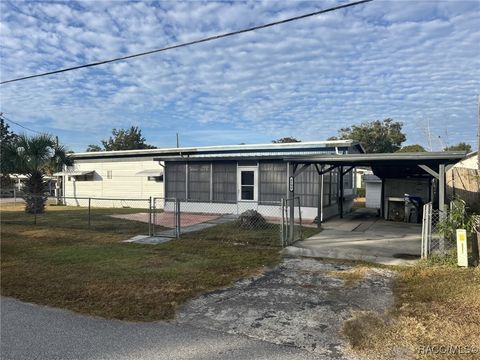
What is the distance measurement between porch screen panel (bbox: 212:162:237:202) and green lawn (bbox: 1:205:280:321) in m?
5.74

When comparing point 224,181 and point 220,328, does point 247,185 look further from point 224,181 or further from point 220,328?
point 220,328

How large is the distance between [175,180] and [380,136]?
36621 mm

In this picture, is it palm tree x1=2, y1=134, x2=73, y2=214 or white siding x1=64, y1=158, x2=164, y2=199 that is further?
white siding x1=64, y1=158, x2=164, y2=199

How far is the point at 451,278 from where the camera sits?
6473mm

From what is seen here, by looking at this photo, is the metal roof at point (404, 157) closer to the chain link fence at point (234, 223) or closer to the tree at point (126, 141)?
the chain link fence at point (234, 223)

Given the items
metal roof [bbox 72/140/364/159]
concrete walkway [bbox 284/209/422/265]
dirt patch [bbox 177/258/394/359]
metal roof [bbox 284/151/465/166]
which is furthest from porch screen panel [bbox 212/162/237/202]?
dirt patch [bbox 177/258/394/359]

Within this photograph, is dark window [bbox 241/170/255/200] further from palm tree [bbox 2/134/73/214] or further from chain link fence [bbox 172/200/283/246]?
palm tree [bbox 2/134/73/214]

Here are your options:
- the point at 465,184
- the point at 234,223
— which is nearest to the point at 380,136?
the point at 465,184

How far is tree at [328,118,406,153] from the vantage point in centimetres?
4812

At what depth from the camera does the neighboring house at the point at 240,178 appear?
1584 centimetres

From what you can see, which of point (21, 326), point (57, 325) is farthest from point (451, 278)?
point (21, 326)

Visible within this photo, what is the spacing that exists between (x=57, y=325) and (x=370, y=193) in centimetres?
1994

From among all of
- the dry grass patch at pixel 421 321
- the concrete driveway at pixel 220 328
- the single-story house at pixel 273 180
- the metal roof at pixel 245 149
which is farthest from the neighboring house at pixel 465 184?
the concrete driveway at pixel 220 328

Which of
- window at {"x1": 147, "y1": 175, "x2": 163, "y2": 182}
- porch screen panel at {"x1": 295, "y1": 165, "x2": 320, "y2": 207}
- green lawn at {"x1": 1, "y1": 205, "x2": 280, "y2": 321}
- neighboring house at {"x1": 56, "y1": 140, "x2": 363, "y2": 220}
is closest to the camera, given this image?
green lawn at {"x1": 1, "y1": 205, "x2": 280, "y2": 321}
